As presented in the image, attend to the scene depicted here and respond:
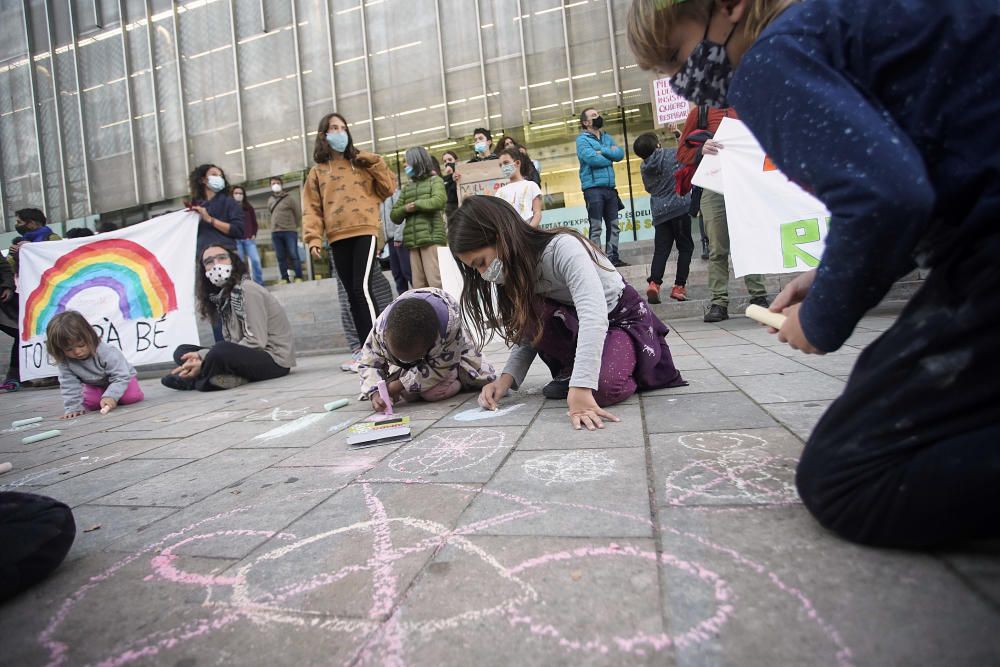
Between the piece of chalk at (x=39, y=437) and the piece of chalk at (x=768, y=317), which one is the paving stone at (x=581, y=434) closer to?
the piece of chalk at (x=768, y=317)

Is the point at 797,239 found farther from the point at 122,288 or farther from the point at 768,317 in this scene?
A: the point at 122,288

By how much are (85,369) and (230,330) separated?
1024 mm

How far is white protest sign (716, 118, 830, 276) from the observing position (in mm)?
4086

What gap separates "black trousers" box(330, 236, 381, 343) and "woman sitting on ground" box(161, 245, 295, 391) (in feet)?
3.03

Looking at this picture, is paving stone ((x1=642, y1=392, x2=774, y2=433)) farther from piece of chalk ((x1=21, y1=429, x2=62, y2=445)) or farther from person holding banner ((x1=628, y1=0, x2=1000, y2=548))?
piece of chalk ((x1=21, y1=429, x2=62, y2=445))

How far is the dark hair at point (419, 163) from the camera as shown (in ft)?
16.1

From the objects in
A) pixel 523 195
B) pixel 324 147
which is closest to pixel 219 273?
pixel 324 147

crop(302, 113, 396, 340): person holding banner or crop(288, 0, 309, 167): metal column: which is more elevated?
crop(288, 0, 309, 167): metal column

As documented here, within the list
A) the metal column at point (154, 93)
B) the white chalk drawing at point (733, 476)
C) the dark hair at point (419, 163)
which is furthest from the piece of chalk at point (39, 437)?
the metal column at point (154, 93)

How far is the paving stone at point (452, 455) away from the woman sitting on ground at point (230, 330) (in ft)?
9.59

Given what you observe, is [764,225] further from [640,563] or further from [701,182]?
[640,563]

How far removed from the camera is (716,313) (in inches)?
193

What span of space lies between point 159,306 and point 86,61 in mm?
11749

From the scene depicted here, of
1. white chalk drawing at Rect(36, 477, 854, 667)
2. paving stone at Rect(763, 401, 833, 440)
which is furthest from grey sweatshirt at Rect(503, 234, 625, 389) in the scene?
A: white chalk drawing at Rect(36, 477, 854, 667)
